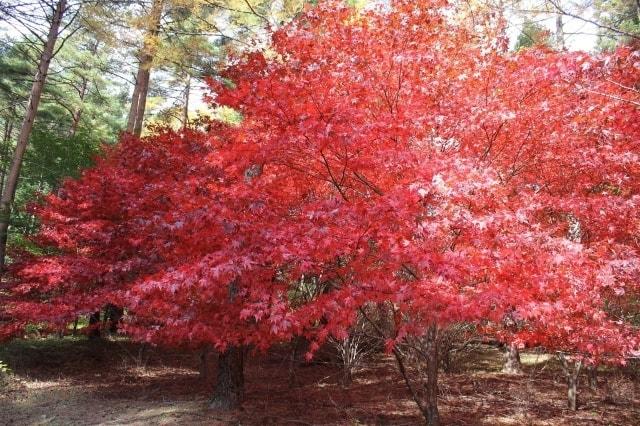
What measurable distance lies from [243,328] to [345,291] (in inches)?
103

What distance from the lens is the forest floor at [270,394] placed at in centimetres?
833

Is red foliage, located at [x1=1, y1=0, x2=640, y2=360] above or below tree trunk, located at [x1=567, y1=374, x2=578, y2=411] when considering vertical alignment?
above

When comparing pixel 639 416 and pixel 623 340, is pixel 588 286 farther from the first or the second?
pixel 639 416

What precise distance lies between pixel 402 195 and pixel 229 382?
5.46 m

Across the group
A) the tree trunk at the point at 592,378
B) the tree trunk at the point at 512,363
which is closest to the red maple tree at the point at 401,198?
the tree trunk at the point at 592,378

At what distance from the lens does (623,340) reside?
6266mm

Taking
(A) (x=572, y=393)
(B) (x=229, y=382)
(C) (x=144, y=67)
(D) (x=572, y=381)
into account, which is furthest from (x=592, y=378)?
(C) (x=144, y=67)

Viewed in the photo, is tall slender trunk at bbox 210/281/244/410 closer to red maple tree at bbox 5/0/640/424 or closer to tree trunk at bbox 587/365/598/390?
red maple tree at bbox 5/0/640/424

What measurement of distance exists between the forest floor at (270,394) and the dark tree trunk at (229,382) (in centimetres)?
30

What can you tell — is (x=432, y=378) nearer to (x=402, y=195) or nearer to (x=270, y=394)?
(x=402, y=195)

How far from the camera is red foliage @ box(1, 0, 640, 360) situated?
5195 mm

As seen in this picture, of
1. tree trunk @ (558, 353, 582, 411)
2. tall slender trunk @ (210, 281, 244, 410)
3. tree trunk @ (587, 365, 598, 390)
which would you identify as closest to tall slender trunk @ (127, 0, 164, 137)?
tall slender trunk @ (210, 281, 244, 410)

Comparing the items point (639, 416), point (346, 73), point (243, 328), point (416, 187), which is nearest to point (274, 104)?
point (346, 73)

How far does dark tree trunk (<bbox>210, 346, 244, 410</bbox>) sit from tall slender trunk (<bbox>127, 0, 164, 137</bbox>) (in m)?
7.71
